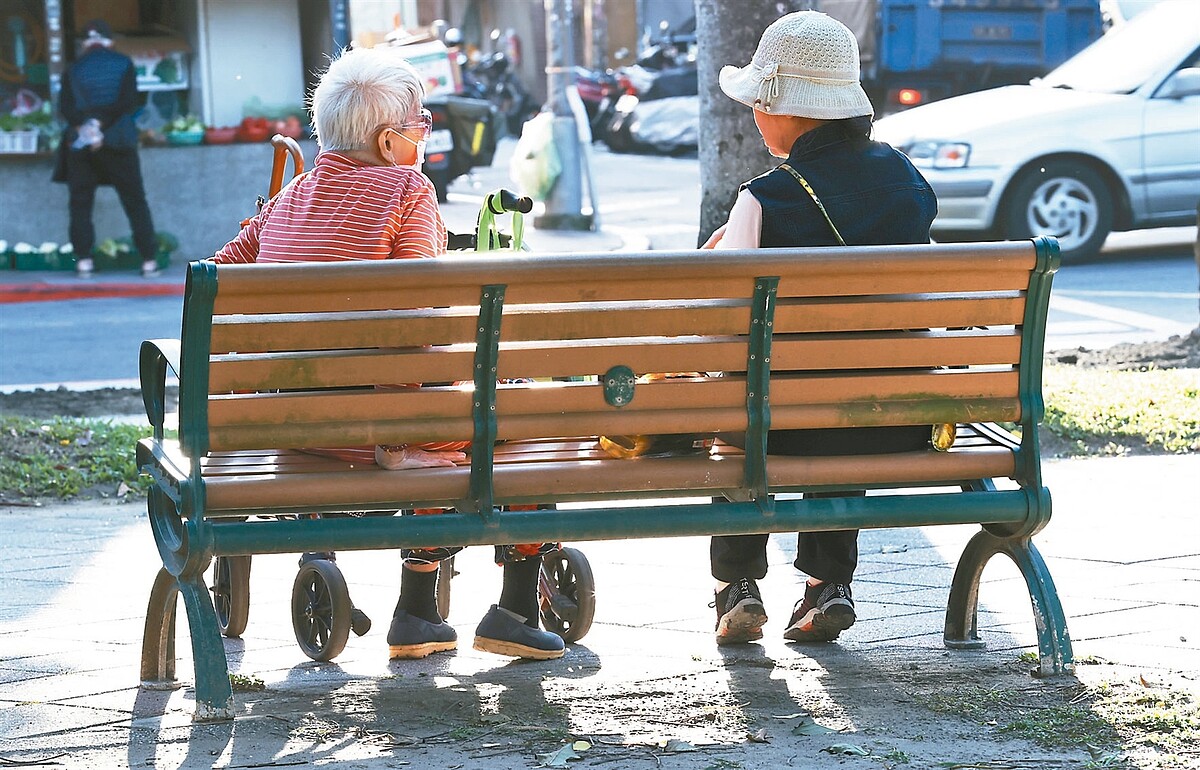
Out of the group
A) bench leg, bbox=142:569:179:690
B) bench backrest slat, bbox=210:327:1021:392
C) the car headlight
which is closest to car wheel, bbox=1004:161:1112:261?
the car headlight

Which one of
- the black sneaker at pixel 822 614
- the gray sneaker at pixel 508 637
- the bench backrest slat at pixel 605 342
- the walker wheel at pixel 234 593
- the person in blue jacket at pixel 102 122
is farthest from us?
the person in blue jacket at pixel 102 122

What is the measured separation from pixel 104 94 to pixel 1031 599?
1204 centimetres

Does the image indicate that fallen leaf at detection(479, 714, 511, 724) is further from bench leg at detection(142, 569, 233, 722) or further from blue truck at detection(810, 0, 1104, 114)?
blue truck at detection(810, 0, 1104, 114)

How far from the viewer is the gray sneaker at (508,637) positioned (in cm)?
422

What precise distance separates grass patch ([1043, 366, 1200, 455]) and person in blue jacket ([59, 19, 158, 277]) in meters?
8.86

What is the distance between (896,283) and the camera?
3.91m

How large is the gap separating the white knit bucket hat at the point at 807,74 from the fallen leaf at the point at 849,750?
1.53 m

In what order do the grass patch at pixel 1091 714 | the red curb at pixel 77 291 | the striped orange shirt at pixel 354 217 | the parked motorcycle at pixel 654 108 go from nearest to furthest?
1. the grass patch at pixel 1091 714
2. the striped orange shirt at pixel 354 217
3. the red curb at pixel 77 291
4. the parked motorcycle at pixel 654 108

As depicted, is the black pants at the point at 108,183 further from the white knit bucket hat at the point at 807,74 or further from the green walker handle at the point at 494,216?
the white knit bucket hat at the point at 807,74

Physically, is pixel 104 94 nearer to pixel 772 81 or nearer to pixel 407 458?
pixel 772 81

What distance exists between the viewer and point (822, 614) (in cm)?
434

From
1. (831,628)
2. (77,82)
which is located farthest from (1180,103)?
(831,628)

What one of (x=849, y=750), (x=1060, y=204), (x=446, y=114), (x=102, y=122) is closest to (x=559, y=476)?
(x=849, y=750)

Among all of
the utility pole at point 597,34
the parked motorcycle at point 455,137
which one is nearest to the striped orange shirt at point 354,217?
the parked motorcycle at point 455,137
